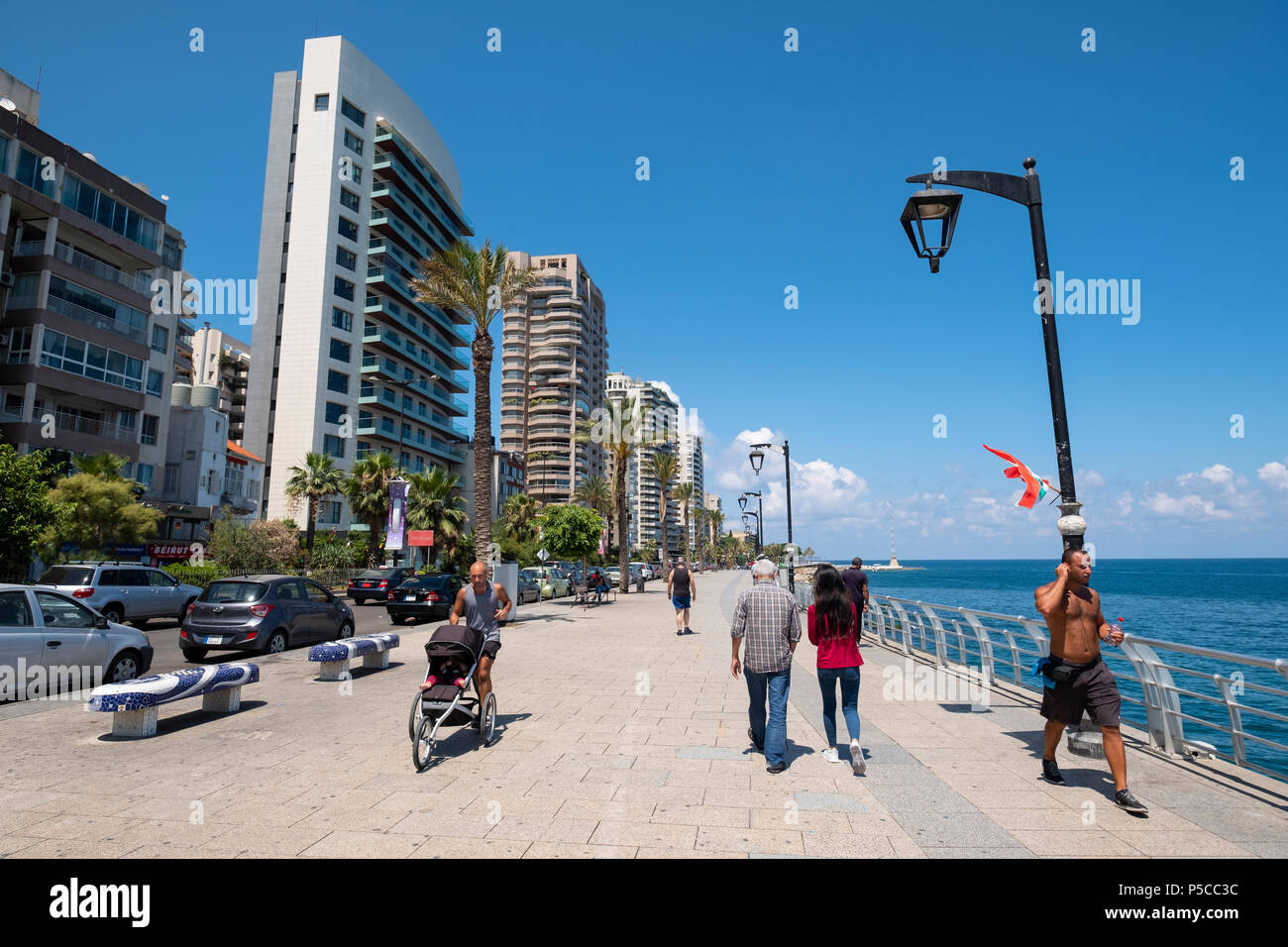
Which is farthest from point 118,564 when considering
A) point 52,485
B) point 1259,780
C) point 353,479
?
point 353,479

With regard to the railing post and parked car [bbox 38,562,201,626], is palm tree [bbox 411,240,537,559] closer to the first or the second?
parked car [bbox 38,562,201,626]

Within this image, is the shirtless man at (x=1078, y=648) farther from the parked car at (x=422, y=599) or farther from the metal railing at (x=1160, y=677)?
the parked car at (x=422, y=599)

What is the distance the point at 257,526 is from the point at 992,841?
1590 inches

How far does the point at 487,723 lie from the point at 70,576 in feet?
50.9

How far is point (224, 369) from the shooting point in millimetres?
70250

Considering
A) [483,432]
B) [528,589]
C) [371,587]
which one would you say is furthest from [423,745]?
[371,587]

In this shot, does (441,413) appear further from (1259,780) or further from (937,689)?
(1259,780)

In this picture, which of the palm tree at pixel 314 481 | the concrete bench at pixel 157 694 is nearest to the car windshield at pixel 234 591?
the concrete bench at pixel 157 694

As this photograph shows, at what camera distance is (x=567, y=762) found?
6.30 m

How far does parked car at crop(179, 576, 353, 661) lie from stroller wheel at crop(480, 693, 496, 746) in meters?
8.03

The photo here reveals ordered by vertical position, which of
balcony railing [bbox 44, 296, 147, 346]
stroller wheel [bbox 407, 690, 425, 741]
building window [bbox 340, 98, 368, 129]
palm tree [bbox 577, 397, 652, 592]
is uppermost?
building window [bbox 340, 98, 368, 129]

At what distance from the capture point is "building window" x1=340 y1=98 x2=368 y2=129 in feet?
181

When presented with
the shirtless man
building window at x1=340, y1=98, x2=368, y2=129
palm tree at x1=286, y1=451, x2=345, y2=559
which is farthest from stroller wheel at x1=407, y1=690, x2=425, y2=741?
building window at x1=340, y1=98, x2=368, y2=129

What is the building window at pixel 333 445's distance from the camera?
5209cm
